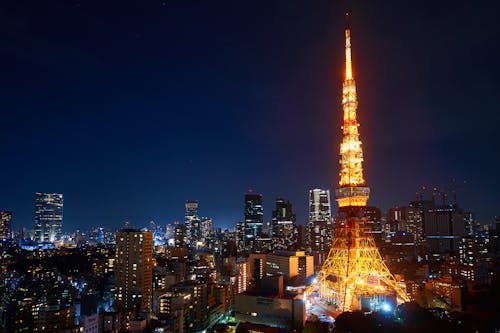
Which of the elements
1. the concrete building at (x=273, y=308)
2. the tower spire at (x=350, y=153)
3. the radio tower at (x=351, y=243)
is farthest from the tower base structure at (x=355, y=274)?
the concrete building at (x=273, y=308)

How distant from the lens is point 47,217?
57500mm

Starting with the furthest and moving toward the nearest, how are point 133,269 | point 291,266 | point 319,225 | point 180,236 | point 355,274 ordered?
point 180,236 → point 319,225 → point 291,266 → point 133,269 → point 355,274

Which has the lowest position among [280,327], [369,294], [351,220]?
[280,327]

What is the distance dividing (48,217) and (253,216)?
27.7m

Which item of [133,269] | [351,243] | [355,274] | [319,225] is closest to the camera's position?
[355,274]

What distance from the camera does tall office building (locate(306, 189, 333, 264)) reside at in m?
41.1

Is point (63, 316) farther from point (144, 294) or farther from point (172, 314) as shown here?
point (144, 294)

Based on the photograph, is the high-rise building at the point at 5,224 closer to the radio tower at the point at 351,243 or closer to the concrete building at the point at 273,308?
the concrete building at the point at 273,308

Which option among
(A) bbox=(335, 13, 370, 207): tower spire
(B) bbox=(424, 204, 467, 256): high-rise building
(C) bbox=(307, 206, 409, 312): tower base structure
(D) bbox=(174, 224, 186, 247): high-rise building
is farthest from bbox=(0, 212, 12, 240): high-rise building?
(B) bbox=(424, 204, 467, 256): high-rise building

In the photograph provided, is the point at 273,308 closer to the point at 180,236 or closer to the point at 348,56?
the point at 348,56

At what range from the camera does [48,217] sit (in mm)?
57594

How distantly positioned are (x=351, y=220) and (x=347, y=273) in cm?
236

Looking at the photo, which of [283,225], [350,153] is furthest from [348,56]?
[283,225]

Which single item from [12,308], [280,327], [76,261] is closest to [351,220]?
[280,327]
